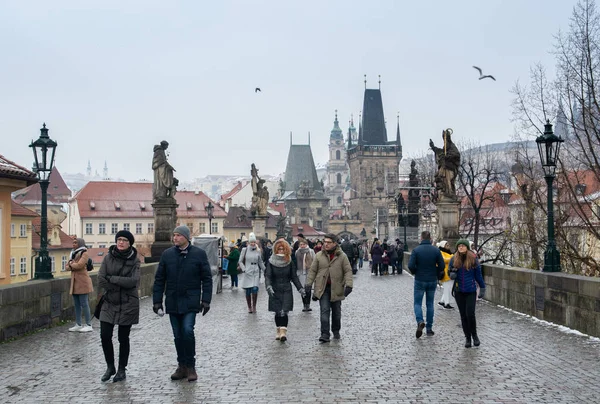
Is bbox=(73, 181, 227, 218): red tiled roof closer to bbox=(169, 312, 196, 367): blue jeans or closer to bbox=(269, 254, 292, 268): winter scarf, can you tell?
bbox=(269, 254, 292, 268): winter scarf

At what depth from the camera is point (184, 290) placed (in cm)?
908

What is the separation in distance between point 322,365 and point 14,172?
10697 mm

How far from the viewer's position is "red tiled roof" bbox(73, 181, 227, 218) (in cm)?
10875

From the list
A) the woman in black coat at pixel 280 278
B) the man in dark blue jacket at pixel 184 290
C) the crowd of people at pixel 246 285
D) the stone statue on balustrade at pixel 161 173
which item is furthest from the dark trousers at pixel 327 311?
the stone statue on balustrade at pixel 161 173

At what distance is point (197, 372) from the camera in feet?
31.4

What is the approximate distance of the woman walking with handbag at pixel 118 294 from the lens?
9.02 metres

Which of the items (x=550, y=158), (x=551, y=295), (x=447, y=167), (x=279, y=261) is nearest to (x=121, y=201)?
(x=447, y=167)

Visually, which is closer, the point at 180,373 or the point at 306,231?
the point at 180,373

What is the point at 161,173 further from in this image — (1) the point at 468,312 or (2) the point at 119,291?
(2) the point at 119,291

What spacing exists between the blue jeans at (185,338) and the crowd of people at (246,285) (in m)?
0.01

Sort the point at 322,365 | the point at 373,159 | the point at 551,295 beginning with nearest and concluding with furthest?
the point at 322,365, the point at 551,295, the point at 373,159

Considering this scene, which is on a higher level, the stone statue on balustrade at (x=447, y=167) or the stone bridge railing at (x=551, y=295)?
the stone statue on balustrade at (x=447, y=167)

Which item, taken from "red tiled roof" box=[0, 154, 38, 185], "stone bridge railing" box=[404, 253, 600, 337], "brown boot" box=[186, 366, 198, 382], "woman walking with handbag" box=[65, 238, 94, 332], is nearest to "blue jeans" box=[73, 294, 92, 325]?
"woman walking with handbag" box=[65, 238, 94, 332]

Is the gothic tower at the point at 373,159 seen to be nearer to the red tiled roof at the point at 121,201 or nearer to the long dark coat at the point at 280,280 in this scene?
the red tiled roof at the point at 121,201
